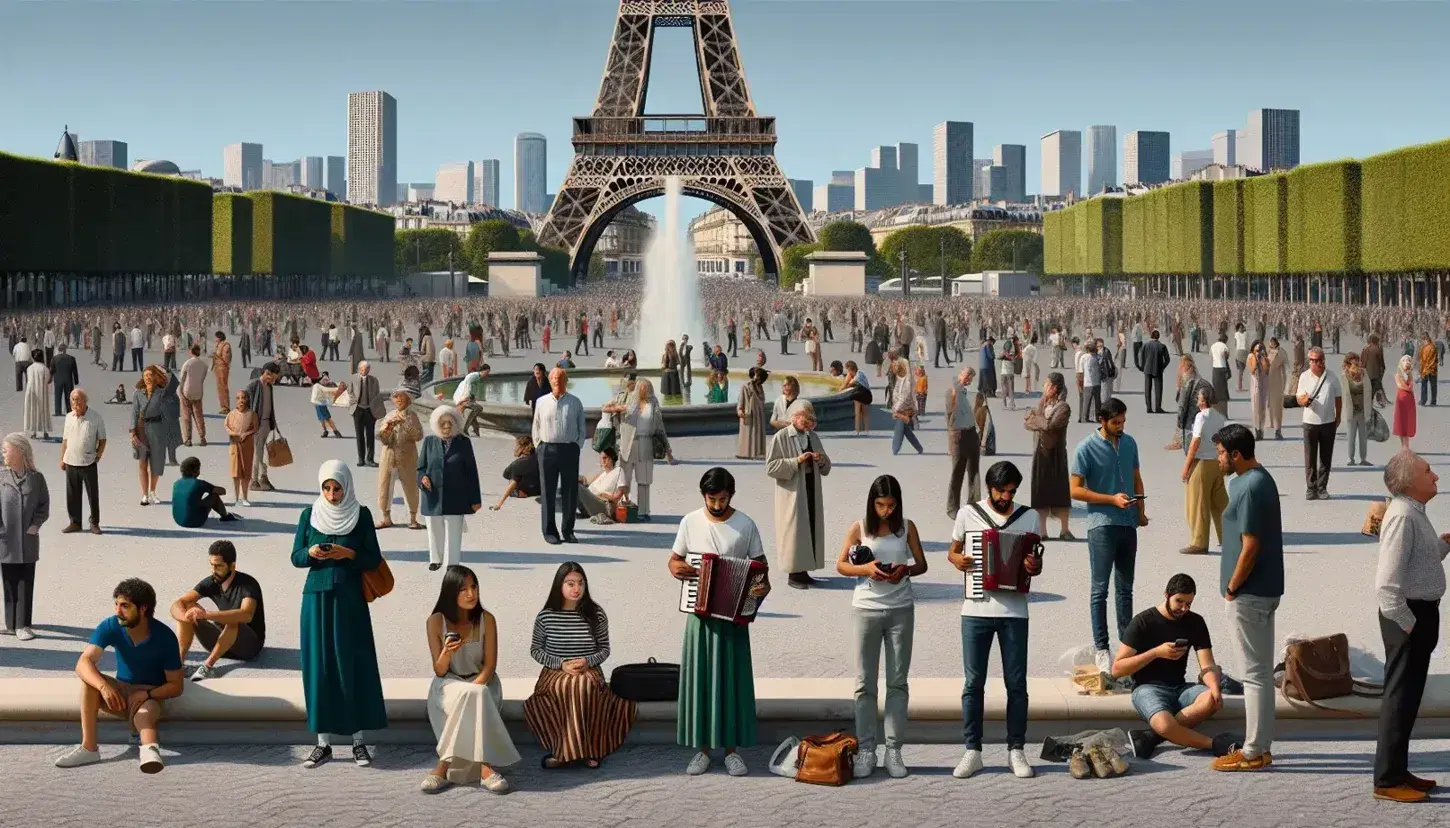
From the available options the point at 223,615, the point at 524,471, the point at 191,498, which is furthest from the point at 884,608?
the point at 191,498

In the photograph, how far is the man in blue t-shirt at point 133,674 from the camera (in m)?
7.16

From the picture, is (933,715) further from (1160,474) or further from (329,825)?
(1160,474)

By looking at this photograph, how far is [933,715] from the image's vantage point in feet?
24.6

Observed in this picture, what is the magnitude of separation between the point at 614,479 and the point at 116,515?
13.7ft

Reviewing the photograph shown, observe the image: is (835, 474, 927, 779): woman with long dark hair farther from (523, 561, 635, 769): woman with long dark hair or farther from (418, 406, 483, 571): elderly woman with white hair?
(418, 406, 483, 571): elderly woman with white hair

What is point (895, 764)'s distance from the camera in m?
7.03

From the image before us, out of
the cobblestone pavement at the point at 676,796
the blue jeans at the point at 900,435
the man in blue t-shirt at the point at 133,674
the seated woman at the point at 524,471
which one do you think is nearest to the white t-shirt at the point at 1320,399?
the blue jeans at the point at 900,435

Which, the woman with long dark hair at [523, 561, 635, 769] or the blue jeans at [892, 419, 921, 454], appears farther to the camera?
the blue jeans at [892, 419, 921, 454]

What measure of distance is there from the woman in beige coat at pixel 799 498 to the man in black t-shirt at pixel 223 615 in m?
3.46

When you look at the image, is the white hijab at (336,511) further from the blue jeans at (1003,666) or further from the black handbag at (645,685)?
the blue jeans at (1003,666)

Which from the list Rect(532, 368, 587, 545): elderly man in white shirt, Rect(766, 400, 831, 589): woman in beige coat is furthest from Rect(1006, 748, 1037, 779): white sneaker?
Rect(532, 368, 587, 545): elderly man in white shirt

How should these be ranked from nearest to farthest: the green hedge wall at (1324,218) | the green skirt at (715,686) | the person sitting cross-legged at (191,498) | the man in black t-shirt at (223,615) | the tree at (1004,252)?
the green skirt at (715,686)
the man in black t-shirt at (223,615)
the person sitting cross-legged at (191,498)
the green hedge wall at (1324,218)
the tree at (1004,252)

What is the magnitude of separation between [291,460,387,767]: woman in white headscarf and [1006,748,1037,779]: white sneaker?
263 cm

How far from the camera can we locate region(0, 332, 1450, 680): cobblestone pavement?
909 cm
